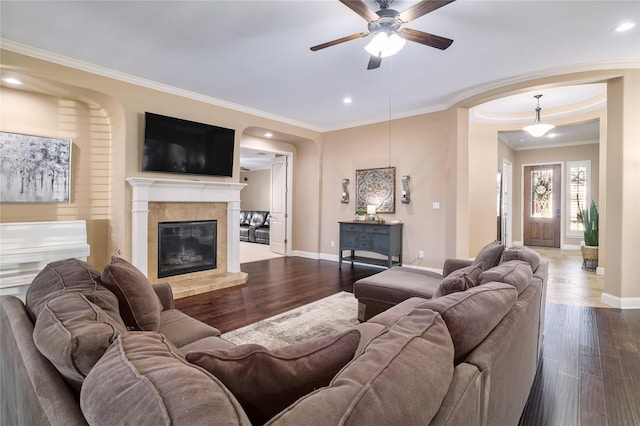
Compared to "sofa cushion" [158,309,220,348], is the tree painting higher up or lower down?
higher up

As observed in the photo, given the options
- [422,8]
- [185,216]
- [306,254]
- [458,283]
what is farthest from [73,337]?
[306,254]

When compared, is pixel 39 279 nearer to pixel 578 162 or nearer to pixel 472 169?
pixel 472 169

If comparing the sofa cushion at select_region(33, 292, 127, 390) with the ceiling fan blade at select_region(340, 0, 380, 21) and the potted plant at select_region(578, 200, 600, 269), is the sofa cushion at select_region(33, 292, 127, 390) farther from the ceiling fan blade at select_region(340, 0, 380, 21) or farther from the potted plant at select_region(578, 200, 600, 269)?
the potted plant at select_region(578, 200, 600, 269)

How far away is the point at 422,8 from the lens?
7.20 ft

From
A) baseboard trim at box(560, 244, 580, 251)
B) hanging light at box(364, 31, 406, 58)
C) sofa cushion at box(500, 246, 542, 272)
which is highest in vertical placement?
hanging light at box(364, 31, 406, 58)

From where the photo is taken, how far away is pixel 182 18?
2715 mm

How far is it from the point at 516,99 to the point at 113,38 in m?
5.48

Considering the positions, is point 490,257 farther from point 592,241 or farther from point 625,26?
point 592,241

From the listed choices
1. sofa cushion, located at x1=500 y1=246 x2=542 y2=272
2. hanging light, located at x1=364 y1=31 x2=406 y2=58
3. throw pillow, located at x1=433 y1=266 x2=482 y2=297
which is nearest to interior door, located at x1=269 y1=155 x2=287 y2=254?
hanging light, located at x1=364 y1=31 x2=406 y2=58

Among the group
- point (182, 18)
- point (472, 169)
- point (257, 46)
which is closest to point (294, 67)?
point (257, 46)

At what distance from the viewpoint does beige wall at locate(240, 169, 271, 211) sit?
10992 mm

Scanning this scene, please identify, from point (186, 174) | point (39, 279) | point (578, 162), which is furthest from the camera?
point (578, 162)

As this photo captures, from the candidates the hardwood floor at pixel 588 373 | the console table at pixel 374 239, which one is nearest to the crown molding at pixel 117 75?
the console table at pixel 374 239

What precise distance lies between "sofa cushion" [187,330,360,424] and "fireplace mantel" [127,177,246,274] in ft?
12.3
